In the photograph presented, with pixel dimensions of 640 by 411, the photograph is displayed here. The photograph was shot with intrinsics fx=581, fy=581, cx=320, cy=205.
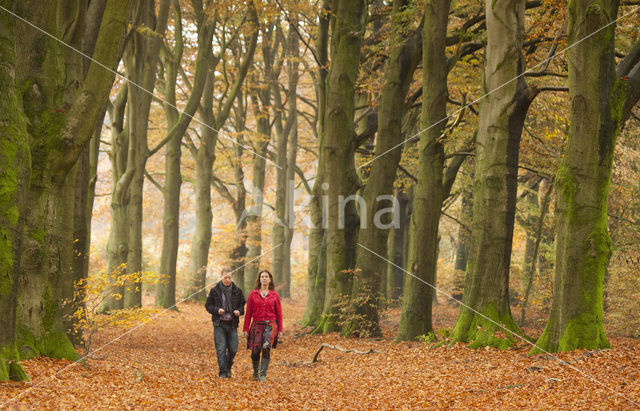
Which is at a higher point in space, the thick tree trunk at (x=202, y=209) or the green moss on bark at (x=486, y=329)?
the thick tree trunk at (x=202, y=209)

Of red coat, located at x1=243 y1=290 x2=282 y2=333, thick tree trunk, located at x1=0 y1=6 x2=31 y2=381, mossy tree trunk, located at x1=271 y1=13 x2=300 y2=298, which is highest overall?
mossy tree trunk, located at x1=271 y1=13 x2=300 y2=298

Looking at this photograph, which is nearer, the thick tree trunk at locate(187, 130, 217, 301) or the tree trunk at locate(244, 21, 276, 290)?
the thick tree trunk at locate(187, 130, 217, 301)

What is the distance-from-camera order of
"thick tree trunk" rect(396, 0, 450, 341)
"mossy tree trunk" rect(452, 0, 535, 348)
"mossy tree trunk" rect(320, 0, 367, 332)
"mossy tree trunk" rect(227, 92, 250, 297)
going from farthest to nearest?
"mossy tree trunk" rect(227, 92, 250, 297) < "mossy tree trunk" rect(320, 0, 367, 332) < "thick tree trunk" rect(396, 0, 450, 341) < "mossy tree trunk" rect(452, 0, 535, 348)

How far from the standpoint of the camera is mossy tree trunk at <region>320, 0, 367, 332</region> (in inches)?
556

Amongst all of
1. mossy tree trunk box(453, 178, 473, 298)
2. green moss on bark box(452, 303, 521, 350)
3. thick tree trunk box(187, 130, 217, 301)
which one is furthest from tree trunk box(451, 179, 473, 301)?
green moss on bark box(452, 303, 521, 350)

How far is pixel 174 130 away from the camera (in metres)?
17.1

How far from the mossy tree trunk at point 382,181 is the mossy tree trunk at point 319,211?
2115mm

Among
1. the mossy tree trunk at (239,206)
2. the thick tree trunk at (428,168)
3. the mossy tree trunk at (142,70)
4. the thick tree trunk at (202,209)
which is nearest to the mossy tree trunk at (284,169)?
the mossy tree trunk at (239,206)

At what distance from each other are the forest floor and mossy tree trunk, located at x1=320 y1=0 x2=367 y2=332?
131 inches

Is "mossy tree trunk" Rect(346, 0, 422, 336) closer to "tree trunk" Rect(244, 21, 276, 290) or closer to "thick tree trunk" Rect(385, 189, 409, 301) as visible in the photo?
"thick tree trunk" Rect(385, 189, 409, 301)

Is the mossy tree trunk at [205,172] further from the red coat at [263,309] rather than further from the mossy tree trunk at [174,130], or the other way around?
the red coat at [263,309]

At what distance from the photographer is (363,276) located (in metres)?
13.7

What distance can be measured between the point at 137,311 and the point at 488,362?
5.82 metres

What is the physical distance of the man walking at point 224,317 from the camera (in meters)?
8.88
